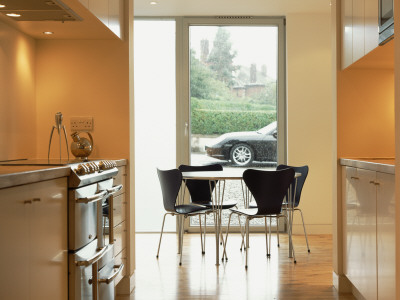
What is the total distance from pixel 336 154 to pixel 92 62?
1.93 meters

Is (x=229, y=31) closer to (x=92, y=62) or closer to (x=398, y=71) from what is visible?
(x=92, y=62)

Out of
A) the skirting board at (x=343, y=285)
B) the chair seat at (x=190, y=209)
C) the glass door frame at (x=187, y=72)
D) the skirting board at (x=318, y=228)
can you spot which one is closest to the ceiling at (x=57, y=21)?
the chair seat at (x=190, y=209)

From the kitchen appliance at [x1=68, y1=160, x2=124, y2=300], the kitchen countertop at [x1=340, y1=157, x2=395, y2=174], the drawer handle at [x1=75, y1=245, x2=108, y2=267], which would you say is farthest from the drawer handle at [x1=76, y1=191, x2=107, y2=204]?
the kitchen countertop at [x1=340, y1=157, x2=395, y2=174]

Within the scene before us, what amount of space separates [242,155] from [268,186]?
218cm

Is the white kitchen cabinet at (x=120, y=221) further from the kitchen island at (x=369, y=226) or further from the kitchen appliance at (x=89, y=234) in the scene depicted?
the kitchen island at (x=369, y=226)

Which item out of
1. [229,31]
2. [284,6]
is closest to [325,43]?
[284,6]

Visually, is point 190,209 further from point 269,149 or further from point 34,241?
point 34,241

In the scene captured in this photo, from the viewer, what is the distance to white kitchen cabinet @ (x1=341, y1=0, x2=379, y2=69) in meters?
3.27

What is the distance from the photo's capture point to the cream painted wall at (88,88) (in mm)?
4191

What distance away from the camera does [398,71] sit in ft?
6.57

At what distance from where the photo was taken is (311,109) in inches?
267

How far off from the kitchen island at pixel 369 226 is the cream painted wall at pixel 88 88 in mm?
1634

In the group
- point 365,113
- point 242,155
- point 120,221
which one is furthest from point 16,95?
point 242,155

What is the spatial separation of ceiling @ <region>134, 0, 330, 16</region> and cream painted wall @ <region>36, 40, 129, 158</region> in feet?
6.76
